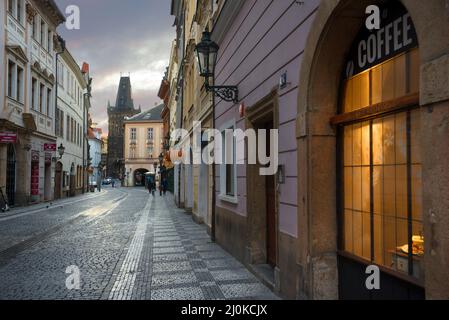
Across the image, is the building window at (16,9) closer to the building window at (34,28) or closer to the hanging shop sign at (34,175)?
the building window at (34,28)

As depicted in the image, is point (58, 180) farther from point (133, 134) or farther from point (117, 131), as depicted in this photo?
point (117, 131)

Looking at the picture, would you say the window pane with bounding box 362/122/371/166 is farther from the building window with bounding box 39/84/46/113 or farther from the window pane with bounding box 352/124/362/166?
the building window with bounding box 39/84/46/113

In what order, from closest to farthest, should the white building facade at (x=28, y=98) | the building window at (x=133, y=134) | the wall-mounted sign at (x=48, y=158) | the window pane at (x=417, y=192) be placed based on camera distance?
the window pane at (x=417, y=192)
the white building facade at (x=28, y=98)
the wall-mounted sign at (x=48, y=158)
the building window at (x=133, y=134)

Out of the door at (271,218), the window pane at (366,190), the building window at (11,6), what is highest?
the building window at (11,6)

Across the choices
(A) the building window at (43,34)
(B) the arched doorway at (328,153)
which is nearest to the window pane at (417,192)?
(B) the arched doorway at (328,153)

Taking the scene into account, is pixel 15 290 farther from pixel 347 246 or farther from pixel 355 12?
pixel 355 12

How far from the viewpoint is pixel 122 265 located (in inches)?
310

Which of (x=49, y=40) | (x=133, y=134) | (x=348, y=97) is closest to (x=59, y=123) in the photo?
(x=49, y=40)

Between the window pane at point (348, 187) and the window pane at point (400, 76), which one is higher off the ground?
the window pane at point (400, 76)

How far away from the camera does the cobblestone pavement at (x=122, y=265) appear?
5926mm

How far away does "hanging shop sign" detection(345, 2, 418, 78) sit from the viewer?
3314 millimetres

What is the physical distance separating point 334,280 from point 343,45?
7.74ft

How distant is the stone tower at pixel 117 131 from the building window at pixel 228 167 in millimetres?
102867

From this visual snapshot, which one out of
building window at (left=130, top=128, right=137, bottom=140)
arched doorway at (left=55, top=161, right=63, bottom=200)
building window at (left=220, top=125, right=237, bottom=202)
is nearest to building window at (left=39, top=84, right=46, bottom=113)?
arched doorway at (left=55, top=161, right=63, bottom=200)
